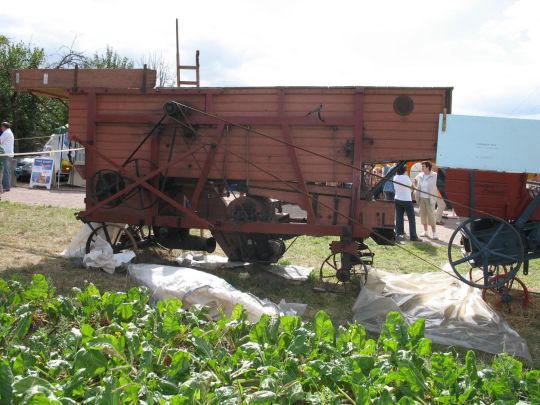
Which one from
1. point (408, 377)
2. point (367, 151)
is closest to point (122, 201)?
point (367, 151)

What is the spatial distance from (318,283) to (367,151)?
6.01 ft

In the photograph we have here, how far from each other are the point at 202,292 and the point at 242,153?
2.31m

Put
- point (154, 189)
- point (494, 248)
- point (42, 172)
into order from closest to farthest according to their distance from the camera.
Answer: point (494, 248), point (154, 189), point (42, 172)

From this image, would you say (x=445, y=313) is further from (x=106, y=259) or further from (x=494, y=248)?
(x=106, y=259)

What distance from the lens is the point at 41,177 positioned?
744 inches

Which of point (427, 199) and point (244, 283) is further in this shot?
point (427, 199)

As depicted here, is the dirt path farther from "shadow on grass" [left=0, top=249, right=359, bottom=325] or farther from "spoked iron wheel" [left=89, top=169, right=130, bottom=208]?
"shadow on grass" [left=0, top=249, right=359, bottom=325]

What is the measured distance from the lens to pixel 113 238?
26.2ft

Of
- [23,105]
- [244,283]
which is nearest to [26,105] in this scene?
[23,105]

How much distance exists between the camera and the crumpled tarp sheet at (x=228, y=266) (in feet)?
24.8

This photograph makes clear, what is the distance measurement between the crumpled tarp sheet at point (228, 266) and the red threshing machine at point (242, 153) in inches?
7.7

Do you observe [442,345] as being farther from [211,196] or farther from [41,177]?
[41,177]

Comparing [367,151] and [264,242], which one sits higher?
[367,151]

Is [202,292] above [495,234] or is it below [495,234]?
below
